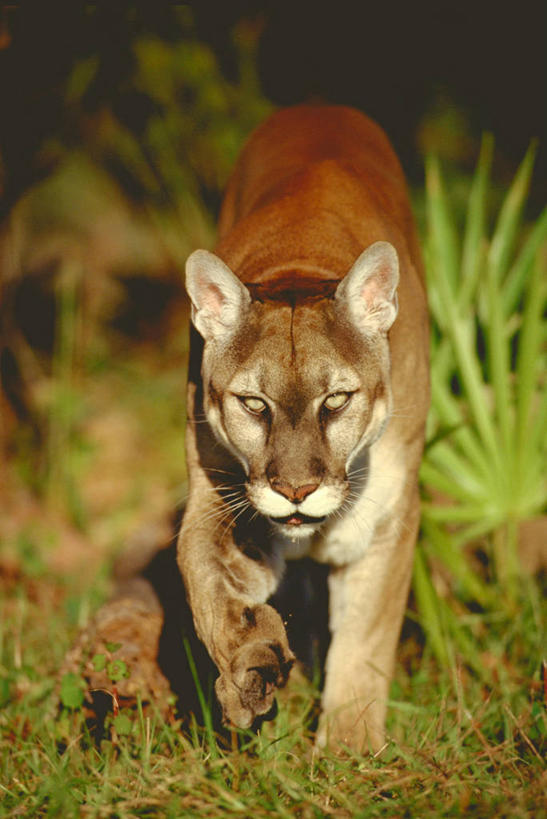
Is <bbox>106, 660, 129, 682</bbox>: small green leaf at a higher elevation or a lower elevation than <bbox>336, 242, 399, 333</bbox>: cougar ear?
lower

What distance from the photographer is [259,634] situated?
272cm

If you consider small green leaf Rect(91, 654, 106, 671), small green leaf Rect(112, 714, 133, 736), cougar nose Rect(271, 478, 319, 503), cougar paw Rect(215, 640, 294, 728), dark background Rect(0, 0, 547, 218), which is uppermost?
dark background Rect(0, 0, 547, 218)

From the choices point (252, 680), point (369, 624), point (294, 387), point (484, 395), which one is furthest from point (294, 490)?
point (484, 395)

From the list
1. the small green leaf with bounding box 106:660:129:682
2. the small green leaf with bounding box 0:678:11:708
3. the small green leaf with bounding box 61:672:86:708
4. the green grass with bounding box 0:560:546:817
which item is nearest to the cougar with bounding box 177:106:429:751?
the green grass with bounding box 0:560:546:817

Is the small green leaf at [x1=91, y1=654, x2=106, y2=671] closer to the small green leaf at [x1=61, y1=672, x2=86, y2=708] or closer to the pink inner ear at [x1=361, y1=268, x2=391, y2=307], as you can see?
the small green leaf at [x1=61, y1=672, x2=86, y2=708]

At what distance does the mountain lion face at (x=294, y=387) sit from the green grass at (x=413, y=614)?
745 millimetres

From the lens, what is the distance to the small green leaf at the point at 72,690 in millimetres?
3307

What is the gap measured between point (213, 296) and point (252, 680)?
1.20 meters

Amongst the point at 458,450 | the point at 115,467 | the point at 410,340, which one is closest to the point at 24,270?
the point at 115,467

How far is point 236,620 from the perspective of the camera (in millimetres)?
2797

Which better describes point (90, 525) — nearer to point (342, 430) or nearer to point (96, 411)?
point (96, 411)

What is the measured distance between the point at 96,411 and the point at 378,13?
4.37 metres

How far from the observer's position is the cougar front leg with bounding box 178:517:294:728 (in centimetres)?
265

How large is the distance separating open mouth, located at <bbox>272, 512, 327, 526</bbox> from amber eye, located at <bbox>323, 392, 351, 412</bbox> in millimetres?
330
